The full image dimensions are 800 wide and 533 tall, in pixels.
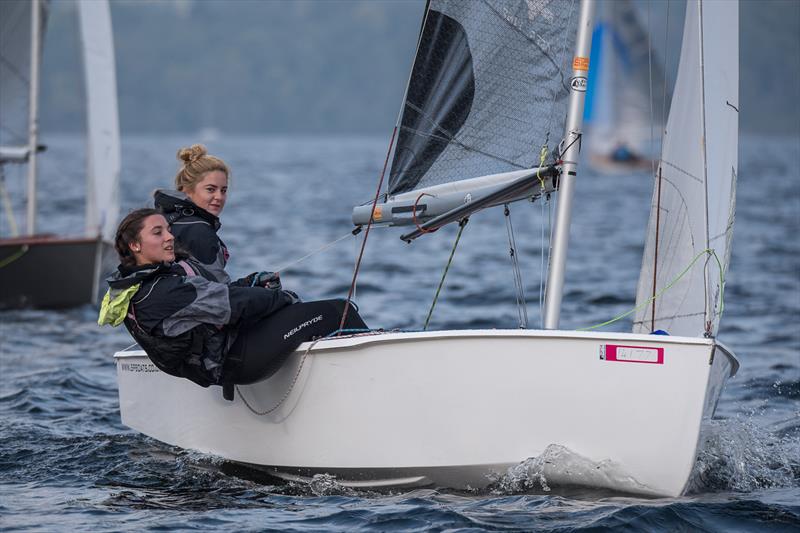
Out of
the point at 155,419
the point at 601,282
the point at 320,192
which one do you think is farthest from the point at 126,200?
the point at 155,419

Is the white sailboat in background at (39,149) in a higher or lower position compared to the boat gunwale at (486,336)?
higher

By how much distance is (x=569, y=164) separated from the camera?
4770 millimetres

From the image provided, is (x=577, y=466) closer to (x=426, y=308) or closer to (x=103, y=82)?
(x=426, y=308)

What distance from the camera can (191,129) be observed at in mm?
136875

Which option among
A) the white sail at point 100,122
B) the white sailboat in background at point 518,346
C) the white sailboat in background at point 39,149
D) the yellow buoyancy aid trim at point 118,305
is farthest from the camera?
the white sail at point 100,122

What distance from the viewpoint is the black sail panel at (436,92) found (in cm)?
508

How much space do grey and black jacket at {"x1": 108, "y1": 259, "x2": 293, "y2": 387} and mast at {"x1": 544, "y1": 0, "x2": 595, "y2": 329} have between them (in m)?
1.08

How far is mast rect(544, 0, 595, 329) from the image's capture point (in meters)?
4.76

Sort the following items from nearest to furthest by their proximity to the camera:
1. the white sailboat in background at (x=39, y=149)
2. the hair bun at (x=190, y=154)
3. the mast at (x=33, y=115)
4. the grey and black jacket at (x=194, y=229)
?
the grey and black jacket at (x=194, y=229)
the hair bun at (x=190, y=154)
the white sailboat in background at (x=39, y=149)
the mast at (x=33, y=115)

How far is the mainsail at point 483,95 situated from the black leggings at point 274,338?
0.49 m

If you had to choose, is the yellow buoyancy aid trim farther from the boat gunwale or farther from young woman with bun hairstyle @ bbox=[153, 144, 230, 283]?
the boat gunwale

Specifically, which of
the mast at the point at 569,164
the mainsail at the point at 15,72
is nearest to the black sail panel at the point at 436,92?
the mast at the point at 569,164

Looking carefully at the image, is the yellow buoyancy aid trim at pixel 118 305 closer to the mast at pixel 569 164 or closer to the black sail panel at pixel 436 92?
the black sail panel at pixel 436 92

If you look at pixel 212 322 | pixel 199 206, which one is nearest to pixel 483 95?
pixel 199 206
